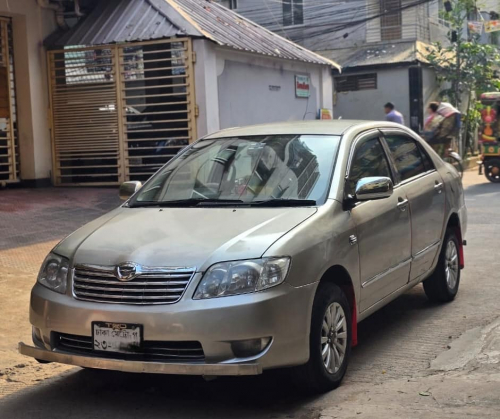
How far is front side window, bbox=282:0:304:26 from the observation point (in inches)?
1102

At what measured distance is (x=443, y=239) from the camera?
277 inches

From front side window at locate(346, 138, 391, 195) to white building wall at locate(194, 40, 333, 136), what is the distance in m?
8.46

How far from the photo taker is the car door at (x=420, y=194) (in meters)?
6.41

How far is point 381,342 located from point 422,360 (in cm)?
54

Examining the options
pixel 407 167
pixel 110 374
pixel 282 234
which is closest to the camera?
pixel 282 234

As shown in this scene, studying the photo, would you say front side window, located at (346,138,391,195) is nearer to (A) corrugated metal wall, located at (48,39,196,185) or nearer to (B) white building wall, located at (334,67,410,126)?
(A) corrugated metal wall, located at (48,39,196,185)

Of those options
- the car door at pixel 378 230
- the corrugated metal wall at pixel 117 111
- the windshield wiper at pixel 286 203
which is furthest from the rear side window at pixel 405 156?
the corrugated metal wall at pixel 117 111

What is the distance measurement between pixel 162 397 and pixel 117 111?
34.9 ft

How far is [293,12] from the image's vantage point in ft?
92.5

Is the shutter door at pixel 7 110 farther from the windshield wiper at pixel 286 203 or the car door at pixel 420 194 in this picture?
the windshield wiper at pixel 286 203

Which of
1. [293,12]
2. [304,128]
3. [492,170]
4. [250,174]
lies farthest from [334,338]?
[293,12]

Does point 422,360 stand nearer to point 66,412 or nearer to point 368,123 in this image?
point 368,123

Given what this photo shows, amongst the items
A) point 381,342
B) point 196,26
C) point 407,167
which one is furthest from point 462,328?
point 196,26

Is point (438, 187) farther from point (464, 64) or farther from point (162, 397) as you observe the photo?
point (464, 64)
